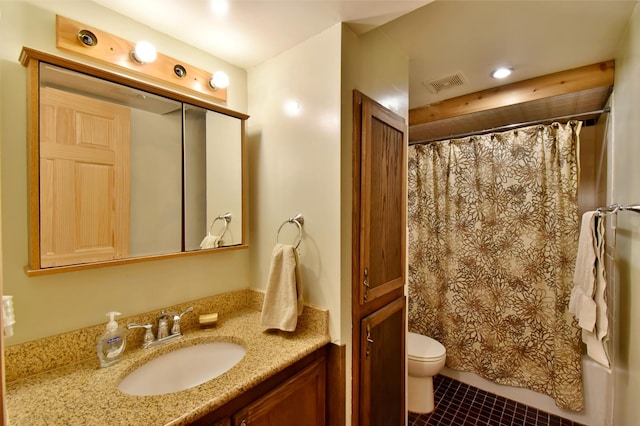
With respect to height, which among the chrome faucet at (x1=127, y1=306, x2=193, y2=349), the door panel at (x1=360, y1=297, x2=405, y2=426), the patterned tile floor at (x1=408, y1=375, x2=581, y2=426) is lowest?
the patterned tile floor at (x1=408, y1=375, x2=581, y2=426)

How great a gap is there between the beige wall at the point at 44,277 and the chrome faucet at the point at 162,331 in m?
0.06

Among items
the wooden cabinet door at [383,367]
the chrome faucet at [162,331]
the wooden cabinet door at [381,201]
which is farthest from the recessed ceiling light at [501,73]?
the chrome faucet at [162,331]

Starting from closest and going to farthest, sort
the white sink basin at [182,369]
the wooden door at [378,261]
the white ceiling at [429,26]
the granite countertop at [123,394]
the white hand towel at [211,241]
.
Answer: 1. the granite countertop at [123,394]
2. the white sink basin at [182,369]
3. the white ceiling at [429,26]
4. the wooden door at [378,261]
5. the white hand towel at [211,241]

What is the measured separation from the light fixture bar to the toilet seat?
6.62ft

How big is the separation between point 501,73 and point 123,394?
2.49m

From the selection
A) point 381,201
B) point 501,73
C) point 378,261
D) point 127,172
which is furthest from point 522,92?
point 127,172

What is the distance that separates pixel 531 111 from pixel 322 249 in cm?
206

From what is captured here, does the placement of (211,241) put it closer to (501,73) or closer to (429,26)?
(429,26)

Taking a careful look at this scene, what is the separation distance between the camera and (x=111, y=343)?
3.66 feet

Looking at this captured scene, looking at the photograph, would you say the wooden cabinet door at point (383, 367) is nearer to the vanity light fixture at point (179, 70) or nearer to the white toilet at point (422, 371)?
the white toilet at point (422, 371)

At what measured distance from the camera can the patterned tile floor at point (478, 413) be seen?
200 centimetres

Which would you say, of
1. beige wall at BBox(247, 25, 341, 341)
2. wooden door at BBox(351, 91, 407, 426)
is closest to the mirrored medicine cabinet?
beige wall at BBox(247, 25, 341, 341)

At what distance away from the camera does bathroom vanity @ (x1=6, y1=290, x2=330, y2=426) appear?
2.76 feet

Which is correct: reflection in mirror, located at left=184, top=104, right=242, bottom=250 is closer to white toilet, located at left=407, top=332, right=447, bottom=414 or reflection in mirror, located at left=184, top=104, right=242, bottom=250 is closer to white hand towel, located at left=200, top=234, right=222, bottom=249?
white hand towel, located at left=200, top=234, right=222, bottom=249
